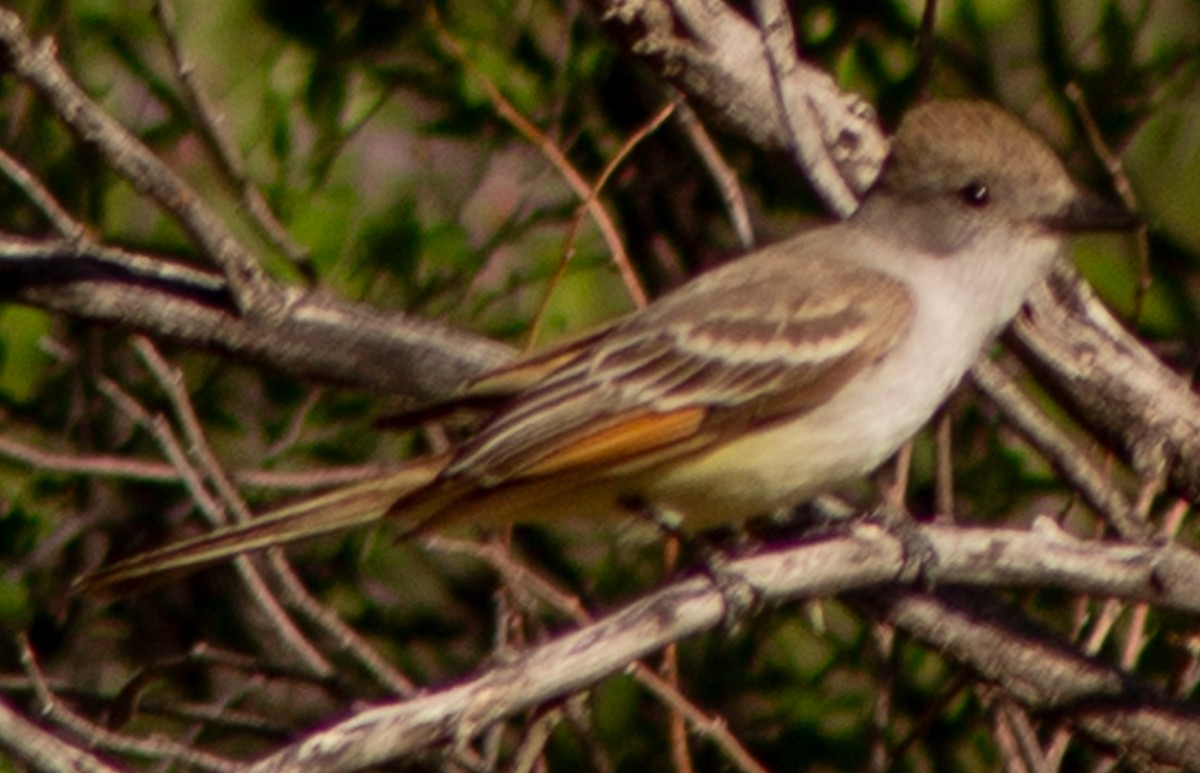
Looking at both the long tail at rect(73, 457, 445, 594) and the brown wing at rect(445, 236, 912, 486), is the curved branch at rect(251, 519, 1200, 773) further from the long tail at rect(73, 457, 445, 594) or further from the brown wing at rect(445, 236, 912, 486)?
the long tail at rect(73, 457, 445, 594)

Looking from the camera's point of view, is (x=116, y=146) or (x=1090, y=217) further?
(x=1090, y=217)

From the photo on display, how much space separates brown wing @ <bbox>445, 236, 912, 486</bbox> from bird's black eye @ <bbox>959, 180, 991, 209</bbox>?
0.85ft

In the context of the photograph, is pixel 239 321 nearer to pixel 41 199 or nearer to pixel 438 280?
pixel 41 199

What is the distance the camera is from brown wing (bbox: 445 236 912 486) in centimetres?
434

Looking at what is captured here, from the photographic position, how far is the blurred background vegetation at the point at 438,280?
5188mm

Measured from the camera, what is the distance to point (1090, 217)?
4.52m

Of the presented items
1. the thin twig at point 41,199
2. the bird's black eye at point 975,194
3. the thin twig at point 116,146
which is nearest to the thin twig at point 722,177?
the bird's black eye at point 975,194

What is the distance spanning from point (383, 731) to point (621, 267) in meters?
1.92

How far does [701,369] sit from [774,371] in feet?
0.53

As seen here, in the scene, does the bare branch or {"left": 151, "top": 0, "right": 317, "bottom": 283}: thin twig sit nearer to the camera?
{"left": 151, "top": 0, "right": 317, "bottom": 283}: thin twig

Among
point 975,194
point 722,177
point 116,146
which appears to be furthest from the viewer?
point 975,194

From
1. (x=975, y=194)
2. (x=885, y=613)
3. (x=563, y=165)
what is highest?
(x=563, y=165)

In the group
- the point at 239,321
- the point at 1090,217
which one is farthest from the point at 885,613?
the point at 239,321

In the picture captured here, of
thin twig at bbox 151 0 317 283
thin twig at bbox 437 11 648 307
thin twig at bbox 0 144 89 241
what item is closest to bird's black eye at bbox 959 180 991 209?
thin twig at bbox 437 11 648 307
